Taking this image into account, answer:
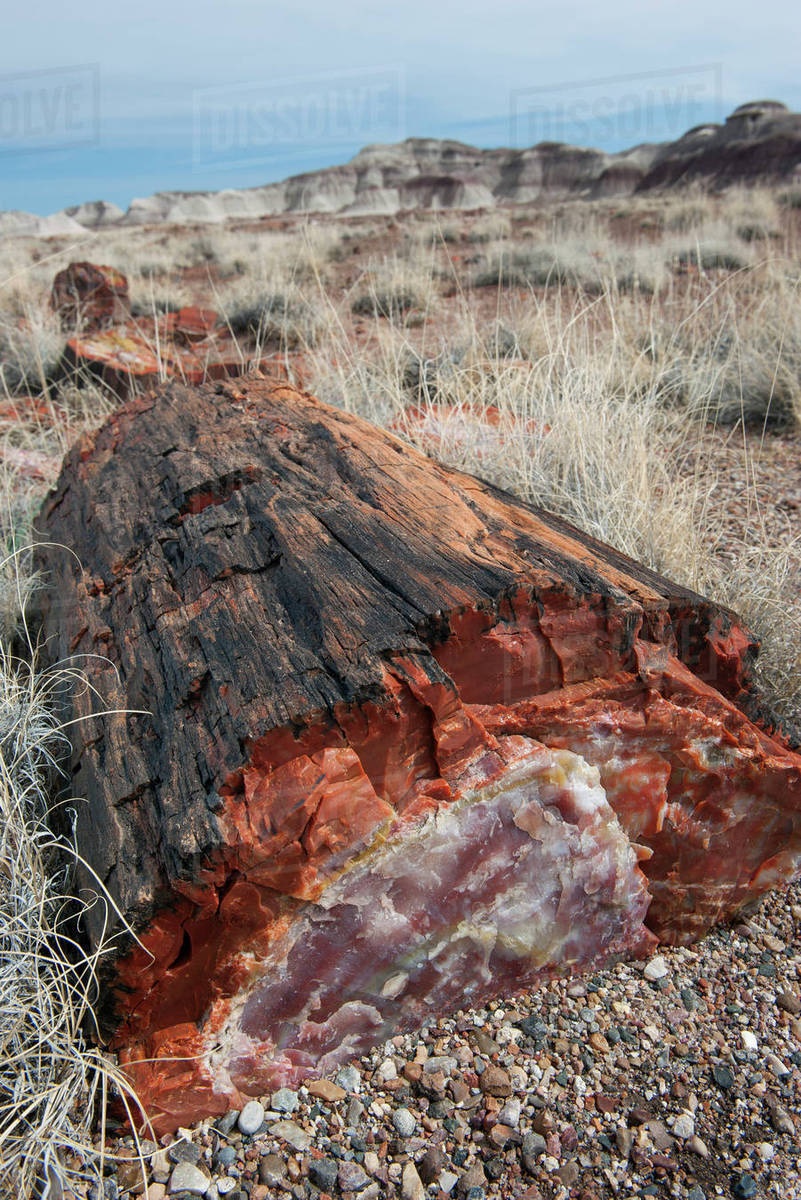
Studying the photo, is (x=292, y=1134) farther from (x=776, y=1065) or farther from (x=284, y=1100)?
(x=776, y=1065)

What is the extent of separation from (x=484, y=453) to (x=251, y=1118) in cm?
279

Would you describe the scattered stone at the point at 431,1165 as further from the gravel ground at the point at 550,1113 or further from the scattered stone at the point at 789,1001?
the scattered stone at the point at 789,1001

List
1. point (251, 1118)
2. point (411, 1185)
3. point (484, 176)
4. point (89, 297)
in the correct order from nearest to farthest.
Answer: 1. point (411, 1185)
2. point (251, 1118)
3. point (89, 297)
4. point (484, 176)

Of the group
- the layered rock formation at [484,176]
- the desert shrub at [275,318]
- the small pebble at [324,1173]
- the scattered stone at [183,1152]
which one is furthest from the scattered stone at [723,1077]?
the layered rock formation at [484,176]

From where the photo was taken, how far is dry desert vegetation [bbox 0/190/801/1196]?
1.44 metres

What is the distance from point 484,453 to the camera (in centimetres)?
372

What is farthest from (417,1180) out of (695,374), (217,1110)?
(695,374)

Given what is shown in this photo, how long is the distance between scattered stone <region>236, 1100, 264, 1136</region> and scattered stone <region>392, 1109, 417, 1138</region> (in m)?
0.23

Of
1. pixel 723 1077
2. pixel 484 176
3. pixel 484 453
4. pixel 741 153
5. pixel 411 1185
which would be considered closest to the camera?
pixel 411 1185

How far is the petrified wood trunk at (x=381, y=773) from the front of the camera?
57.0 inches

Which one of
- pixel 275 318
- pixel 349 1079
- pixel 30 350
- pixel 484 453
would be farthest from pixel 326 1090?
pixel 275 318

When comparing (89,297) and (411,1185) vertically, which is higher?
(89,297)

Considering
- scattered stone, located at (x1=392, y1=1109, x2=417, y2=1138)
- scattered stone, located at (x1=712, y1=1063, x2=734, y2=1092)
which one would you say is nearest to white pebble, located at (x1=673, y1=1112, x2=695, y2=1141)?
scattered stone, located at (x1=712, y1=1063, x2=734, y2=1092)

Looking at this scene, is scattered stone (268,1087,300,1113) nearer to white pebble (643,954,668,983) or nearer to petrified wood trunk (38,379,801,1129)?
petrified wood trunk (38,379,801,1129)
